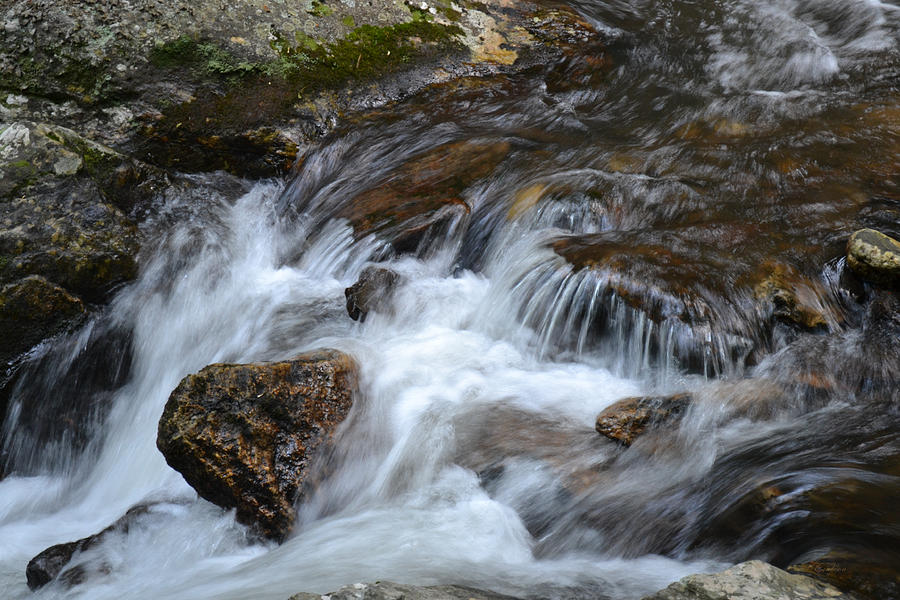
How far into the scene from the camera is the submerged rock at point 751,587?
2.32 meters

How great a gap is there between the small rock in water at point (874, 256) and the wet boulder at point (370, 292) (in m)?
3.12

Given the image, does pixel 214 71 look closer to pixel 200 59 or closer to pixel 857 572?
pixel 200 59

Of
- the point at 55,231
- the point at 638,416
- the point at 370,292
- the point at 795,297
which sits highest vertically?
the point at 55,231

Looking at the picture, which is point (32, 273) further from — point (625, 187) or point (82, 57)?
point (625, 187)

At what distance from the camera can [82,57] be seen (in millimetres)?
6227

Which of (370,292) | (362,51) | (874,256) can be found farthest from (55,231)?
(874,256)

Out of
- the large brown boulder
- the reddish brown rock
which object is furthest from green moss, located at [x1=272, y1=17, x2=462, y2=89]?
the large brown boulder

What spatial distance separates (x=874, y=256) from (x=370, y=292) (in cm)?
335

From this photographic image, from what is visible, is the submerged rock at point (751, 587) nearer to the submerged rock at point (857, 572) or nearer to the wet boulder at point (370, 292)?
the submerged rock at point (857, 572)

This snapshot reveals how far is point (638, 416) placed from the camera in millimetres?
4117

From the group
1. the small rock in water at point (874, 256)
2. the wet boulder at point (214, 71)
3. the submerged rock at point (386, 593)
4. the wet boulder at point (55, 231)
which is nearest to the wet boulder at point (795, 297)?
the small rock in water at point (874, 256)

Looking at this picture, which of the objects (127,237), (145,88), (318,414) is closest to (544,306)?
(318,414)

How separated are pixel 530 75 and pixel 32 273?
4972mm

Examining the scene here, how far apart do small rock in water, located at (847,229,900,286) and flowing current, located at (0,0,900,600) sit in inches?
8.1
